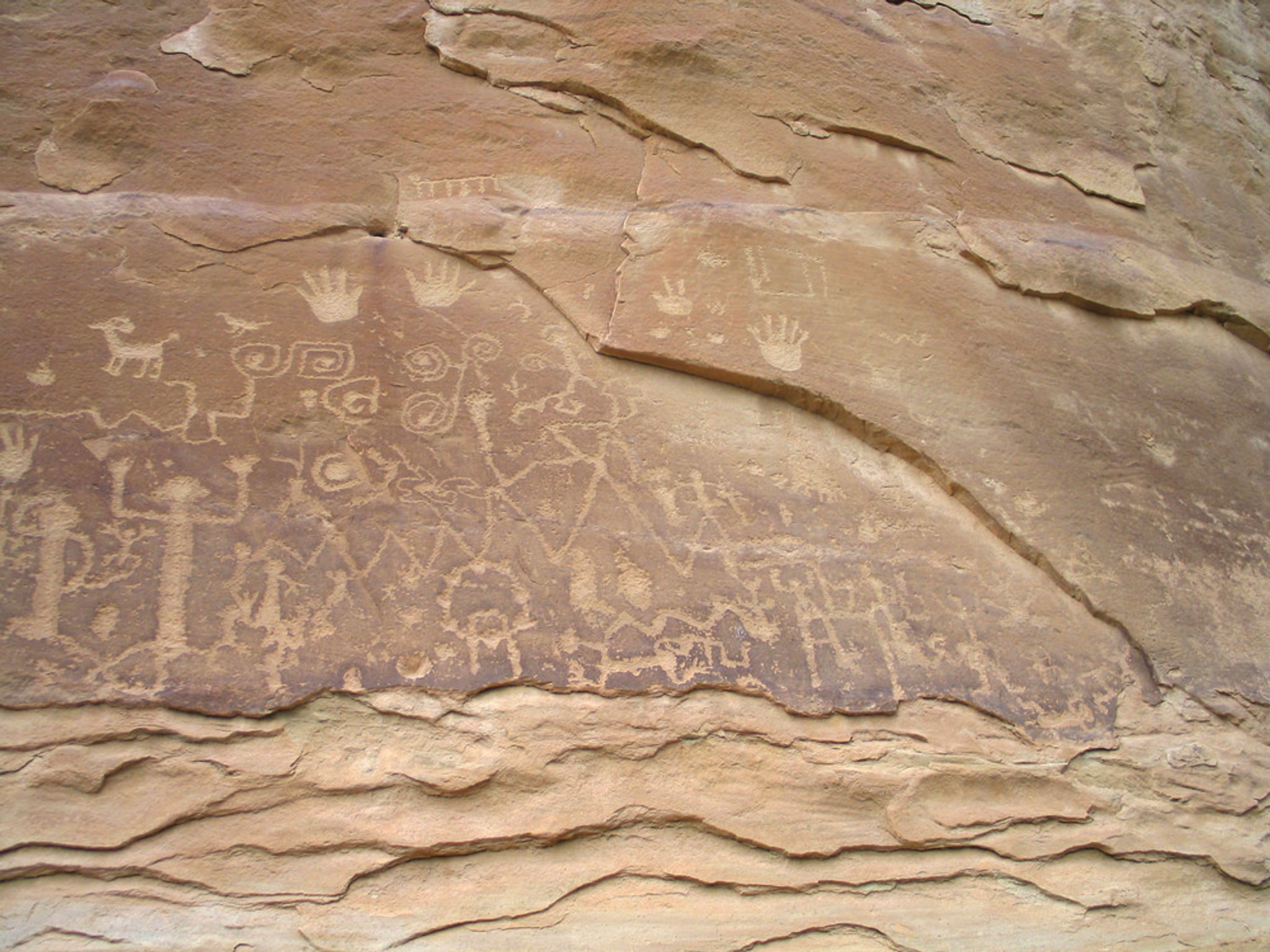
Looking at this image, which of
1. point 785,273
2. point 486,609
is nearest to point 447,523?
point 486,609

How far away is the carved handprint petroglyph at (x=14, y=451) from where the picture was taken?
2.07 metres

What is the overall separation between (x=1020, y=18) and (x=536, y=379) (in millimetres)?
2744

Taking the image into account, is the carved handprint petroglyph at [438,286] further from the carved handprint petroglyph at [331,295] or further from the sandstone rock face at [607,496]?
the carved handprint petroglyph at [331,295]

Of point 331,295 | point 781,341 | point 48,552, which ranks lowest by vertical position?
point 48,552

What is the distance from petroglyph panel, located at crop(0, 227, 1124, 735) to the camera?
1977 mm

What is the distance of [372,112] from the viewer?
9.52 ft

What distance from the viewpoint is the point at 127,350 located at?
91.2 inches

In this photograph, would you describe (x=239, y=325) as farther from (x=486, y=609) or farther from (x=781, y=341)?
(x=781, y=341)

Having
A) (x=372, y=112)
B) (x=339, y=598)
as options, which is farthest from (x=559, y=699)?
(x=372, y=112)

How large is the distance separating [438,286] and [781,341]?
3.11ft

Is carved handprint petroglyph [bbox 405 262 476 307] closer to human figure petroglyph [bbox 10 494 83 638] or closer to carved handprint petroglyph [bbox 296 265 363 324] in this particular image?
carved handprint petroglyph [bbox 296 265 363 324]

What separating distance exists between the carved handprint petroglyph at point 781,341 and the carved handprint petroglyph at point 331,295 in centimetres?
107

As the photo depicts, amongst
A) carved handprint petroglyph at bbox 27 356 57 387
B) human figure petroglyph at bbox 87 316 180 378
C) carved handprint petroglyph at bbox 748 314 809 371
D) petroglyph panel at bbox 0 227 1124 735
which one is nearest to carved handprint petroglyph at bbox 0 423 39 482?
petroglyph panel at bbox 0 227 1124 735

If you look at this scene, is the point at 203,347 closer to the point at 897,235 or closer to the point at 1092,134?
the point at 897,235
